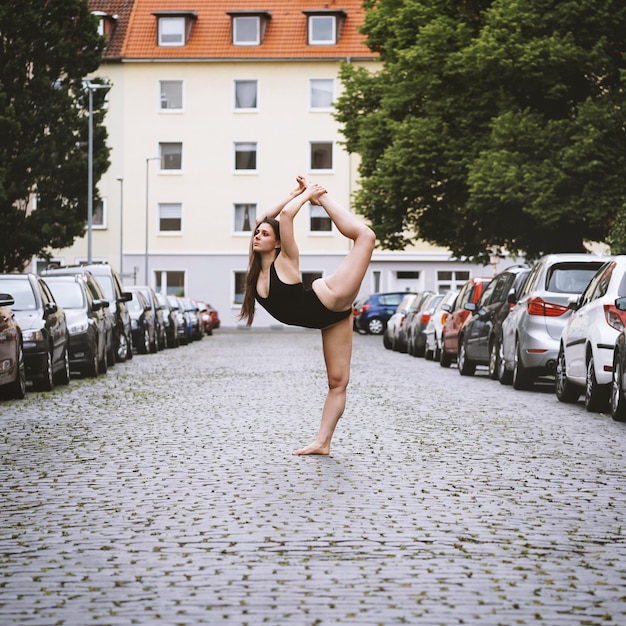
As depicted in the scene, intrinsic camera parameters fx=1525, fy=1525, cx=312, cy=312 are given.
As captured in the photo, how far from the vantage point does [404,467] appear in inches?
410

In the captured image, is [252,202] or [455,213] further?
[252,202]

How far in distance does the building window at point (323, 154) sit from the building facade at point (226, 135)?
5 cm

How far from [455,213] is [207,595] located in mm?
34908

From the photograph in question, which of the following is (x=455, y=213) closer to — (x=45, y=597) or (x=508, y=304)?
(x=508, y=304)

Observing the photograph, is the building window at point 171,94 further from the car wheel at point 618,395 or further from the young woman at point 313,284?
the young woman at point 313,284

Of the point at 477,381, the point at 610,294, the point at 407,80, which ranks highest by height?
the point at 407,80

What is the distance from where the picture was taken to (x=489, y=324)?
2338 centimetres

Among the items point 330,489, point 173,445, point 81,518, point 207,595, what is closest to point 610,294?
point 173,445

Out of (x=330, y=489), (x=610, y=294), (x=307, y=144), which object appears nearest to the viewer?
(x=330, y=489)

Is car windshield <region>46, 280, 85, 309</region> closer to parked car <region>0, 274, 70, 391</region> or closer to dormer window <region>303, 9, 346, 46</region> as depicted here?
parked car <region>0, 274, 70, 391</region>

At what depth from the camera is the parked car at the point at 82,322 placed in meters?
23.2

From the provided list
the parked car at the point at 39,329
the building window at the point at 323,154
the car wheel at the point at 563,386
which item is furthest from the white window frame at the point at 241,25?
the car wheel at the point at 563,386

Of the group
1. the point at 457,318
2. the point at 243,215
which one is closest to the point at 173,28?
the point at 243,215

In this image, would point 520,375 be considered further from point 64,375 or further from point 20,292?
point 20,292
